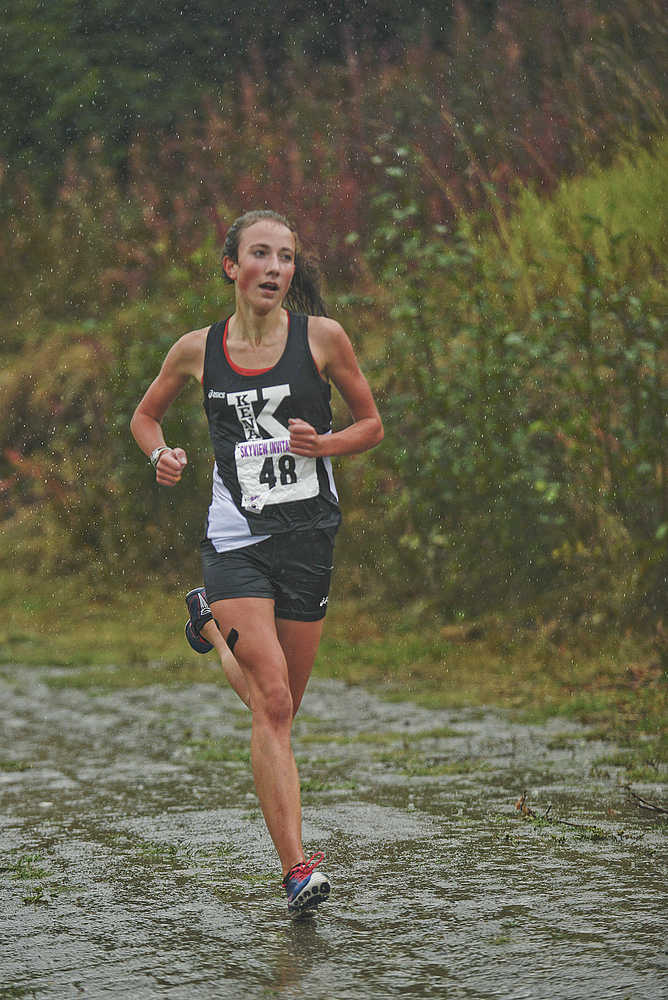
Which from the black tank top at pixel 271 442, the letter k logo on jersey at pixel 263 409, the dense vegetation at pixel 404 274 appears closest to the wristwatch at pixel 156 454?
the black tank top at pixel 271 442

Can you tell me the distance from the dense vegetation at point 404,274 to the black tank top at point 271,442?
387 centimetres

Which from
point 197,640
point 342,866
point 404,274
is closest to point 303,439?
point 197,640

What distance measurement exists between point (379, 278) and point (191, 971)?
318 inches

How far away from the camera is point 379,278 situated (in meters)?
11.8

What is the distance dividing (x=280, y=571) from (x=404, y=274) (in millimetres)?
6149

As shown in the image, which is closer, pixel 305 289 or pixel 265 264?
pixel 265 264

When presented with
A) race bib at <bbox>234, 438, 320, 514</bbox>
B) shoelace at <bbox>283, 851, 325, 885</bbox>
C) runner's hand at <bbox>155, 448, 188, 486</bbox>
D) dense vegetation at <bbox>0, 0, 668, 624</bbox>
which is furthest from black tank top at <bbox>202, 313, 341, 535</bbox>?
dense vegetation at <bbox>0, 0, 668, 624</bbox>

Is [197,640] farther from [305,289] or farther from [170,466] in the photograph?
[305,289]

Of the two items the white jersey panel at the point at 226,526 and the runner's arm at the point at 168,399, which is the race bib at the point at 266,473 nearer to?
the white jersey panel at the point at 226,526

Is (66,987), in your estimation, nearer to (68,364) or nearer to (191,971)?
(191,971)

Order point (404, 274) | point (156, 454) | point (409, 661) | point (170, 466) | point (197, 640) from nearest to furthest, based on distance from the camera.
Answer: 1. point (170, 466)
2. point (156, 454)
3. point (197, 640)
4. point (409, 661)
5. point (404, 274)

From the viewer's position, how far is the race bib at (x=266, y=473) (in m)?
5.01

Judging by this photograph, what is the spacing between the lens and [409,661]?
9969mm

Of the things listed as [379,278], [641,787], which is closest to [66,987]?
[641,787]
